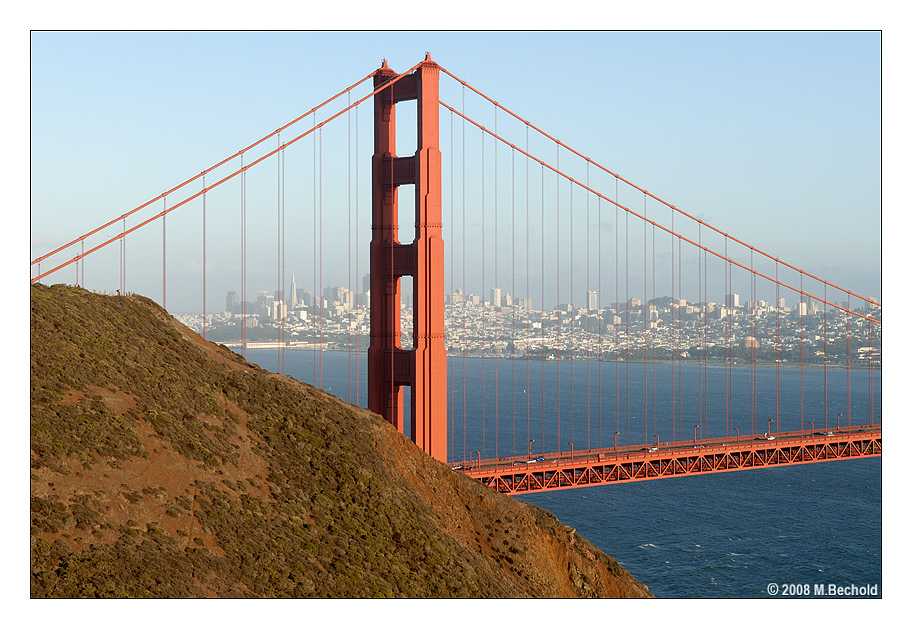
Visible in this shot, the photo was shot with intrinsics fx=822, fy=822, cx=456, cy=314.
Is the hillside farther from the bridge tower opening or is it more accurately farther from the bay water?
the bridge tower opening

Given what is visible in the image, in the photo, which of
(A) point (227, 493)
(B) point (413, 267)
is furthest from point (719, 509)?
(A) point (227, 493)

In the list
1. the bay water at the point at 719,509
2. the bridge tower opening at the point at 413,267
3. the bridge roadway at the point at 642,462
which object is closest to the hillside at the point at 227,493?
the bay water at the point at 719,509

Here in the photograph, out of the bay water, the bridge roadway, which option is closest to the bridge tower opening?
the bay water

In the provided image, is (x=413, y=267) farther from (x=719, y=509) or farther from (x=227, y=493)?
(x=719, y=509)

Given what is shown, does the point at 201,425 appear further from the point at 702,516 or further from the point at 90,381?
the point at 702,516

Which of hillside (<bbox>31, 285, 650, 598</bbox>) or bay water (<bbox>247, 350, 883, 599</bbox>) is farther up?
hillside (<bbox>31, 285, 650, 598</bbox>)
